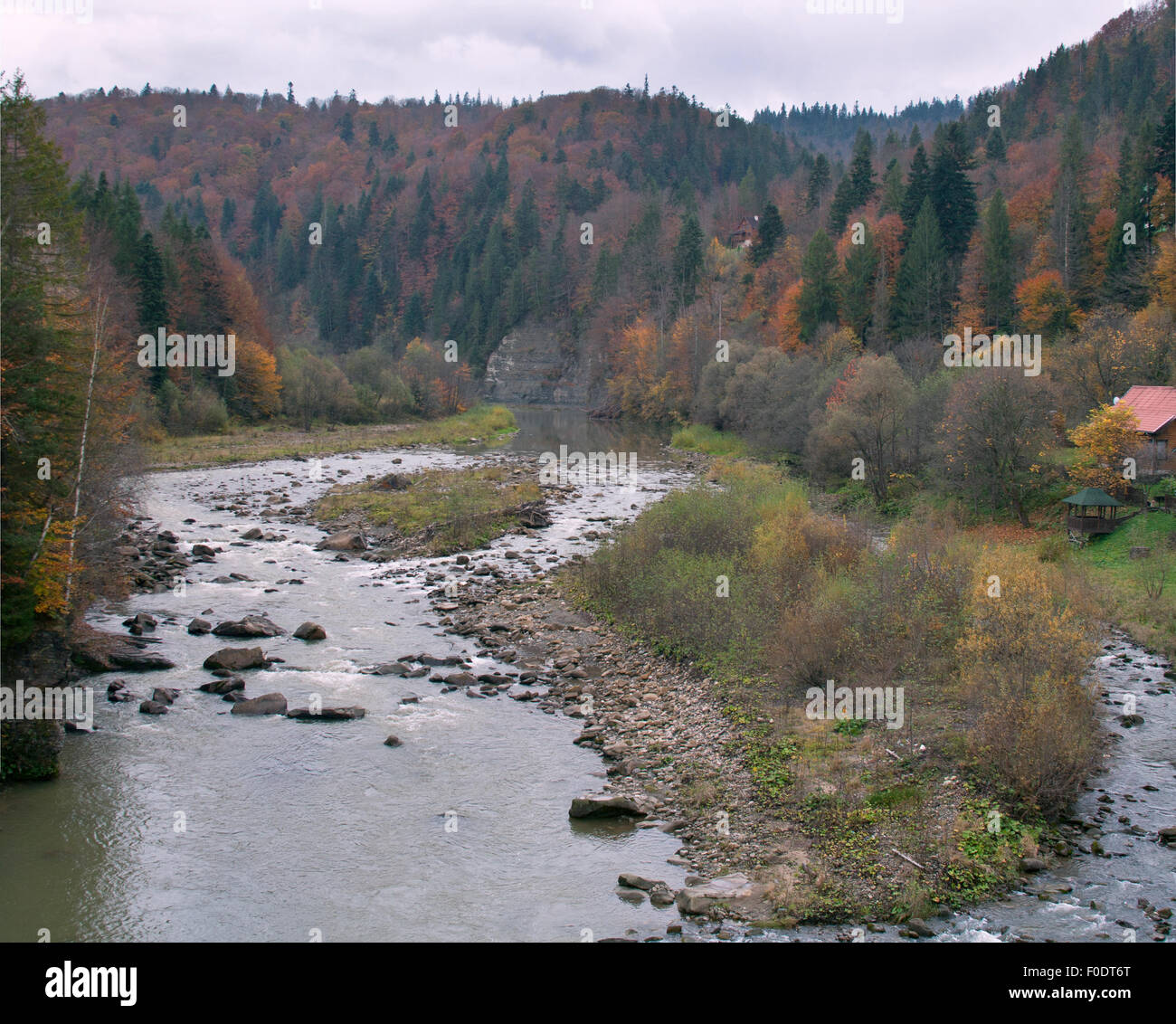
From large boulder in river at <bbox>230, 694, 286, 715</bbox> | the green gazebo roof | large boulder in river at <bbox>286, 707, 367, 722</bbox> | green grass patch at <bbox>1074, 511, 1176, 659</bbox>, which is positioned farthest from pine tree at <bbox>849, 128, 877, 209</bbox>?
large boulder in river at <bbox>230, 694, 286, 715</bbox>

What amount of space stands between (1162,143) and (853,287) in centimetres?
2323

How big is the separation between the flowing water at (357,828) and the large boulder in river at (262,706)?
0.30 metres

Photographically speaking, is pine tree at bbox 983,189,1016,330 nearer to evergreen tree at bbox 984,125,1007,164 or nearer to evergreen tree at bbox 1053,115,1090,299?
evergreen tree at bbox 1053,115,1090,299

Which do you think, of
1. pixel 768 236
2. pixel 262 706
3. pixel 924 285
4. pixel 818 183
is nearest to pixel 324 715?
pixel 262 706

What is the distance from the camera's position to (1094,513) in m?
34.3

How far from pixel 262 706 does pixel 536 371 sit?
129 meters

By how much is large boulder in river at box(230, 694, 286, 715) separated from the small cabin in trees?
11329cm

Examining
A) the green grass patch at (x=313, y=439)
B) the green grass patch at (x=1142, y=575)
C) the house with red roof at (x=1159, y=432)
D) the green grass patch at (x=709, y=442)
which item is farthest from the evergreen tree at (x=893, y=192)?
the green grass patch at (x=1142, y=575)

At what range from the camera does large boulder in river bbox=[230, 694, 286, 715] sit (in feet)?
66.9

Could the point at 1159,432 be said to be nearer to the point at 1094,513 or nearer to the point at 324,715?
the point at 1094,513

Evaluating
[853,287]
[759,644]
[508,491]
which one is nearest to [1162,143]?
[853,287]

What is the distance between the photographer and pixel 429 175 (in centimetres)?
19162

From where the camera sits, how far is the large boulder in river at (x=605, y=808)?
51.9 ft
